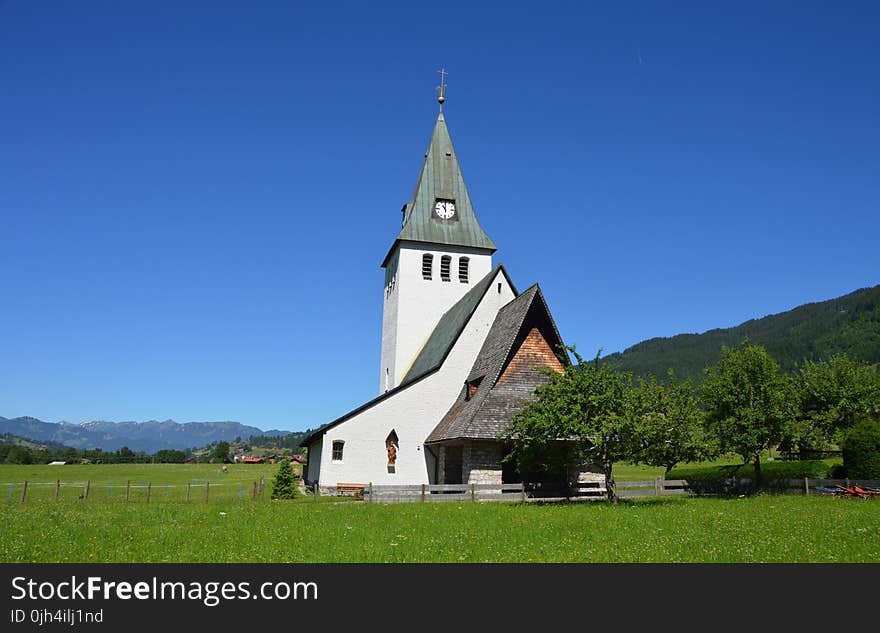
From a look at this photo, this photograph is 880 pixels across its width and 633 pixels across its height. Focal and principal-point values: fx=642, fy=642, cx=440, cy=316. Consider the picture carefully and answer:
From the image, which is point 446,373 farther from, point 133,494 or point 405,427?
point 133,494

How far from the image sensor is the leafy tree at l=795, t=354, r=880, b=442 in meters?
33.0

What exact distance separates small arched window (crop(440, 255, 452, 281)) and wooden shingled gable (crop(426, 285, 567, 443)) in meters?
12.0

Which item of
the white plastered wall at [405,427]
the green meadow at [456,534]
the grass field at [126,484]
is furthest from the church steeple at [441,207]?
the green meadow at [456,534]

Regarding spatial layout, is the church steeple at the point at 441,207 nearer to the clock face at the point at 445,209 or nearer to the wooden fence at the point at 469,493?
the clock face at the point at 445,209

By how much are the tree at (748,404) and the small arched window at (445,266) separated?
17.4m

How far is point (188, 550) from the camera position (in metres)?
11.2

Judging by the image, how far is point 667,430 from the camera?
22094mm

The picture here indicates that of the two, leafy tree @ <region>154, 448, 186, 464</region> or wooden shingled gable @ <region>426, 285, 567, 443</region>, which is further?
leafy tree @ <region>154, 448, 186, 464</region>

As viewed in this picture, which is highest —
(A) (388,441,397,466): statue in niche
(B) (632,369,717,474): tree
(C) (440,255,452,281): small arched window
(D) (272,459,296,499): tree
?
(C) (440,255,452,281): small arched window

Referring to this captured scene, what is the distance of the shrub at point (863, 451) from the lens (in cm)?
2594

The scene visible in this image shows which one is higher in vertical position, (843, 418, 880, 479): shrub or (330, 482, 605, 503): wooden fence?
(843, 418, 880, 479): shrub

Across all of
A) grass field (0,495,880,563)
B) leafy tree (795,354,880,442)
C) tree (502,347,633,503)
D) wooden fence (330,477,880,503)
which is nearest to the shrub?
wooden fence (330,477,880,503)

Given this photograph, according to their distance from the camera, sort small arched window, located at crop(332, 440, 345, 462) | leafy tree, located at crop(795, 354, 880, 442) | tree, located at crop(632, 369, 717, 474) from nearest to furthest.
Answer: tree, located at crop(632, 369, 717, 474) → small arched window, located at crop(332, 440, 345, 462) → leafy tree, located at crop(795, 354, 880, 442)

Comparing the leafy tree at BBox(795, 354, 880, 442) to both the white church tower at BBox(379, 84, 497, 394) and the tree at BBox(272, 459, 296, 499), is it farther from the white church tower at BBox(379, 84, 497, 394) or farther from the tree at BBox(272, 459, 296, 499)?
the tree at BBox(272, 459, 296, 499)
